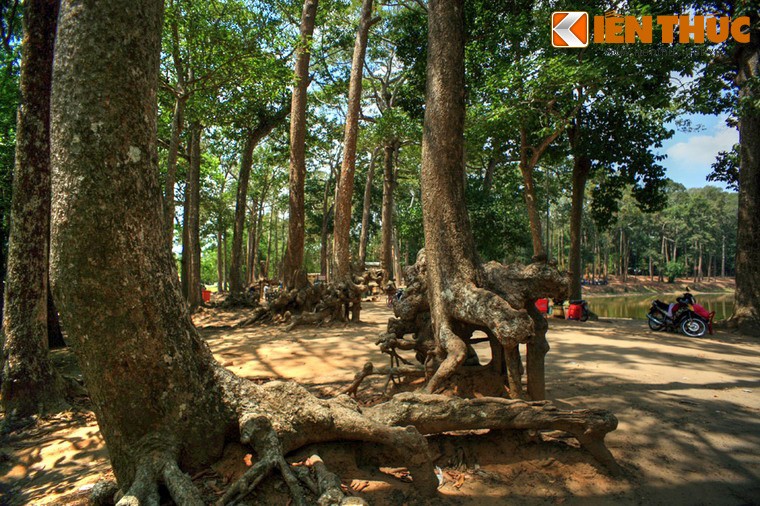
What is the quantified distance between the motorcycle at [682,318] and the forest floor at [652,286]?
32271 mm

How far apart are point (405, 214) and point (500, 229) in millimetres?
5308

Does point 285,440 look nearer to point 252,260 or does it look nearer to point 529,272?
point 529,272

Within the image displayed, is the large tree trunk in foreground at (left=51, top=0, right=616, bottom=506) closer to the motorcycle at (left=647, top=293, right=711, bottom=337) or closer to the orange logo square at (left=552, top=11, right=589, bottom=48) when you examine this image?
the orange logo square at (left=552, top=11, right=589, bottom=48)

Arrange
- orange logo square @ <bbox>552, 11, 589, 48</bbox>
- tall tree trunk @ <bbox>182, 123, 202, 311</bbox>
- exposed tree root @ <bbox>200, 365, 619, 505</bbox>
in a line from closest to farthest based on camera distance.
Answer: exposed tree root @ <bbox>200, 365, 619, 505</bbox> < orange logo square @ <bbox>552, 11, 589, 48</bbox> < tall tree trunk @ <bbox>182, 123, 202, 311</bbox>

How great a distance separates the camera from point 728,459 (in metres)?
3.20

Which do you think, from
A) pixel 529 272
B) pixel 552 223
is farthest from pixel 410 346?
pixel 552 223

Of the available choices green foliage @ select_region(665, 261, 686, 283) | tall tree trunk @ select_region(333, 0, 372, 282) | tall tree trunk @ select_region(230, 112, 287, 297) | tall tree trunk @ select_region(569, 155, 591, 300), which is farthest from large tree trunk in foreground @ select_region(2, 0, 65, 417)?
green foliage @ select_region(665, 261, 686, 283)

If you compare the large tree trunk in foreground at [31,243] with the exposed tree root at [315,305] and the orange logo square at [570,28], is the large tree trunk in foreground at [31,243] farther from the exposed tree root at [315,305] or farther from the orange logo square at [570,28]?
the orange logo square at [570,28]

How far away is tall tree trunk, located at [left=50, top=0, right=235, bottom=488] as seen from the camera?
2.23 m

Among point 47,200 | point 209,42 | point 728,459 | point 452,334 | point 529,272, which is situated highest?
point 209,42

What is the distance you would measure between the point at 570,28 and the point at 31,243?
37.6ft

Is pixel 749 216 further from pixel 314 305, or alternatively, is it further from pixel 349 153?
pixel 314 305

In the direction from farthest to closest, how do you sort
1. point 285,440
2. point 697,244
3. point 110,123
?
point 697,244 < point 285,440 < point 110,123

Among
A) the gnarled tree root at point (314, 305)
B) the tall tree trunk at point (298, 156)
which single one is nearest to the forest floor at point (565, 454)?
the gnarled tree root at point (314, 305)
